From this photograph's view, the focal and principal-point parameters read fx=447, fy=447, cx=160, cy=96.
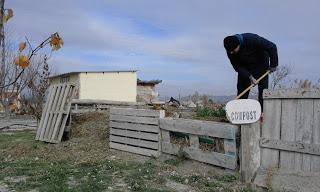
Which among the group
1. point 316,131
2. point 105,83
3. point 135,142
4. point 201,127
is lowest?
point 135,142

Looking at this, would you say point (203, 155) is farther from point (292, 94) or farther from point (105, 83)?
point (105, 83)

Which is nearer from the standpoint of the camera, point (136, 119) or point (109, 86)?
point (136, 119)

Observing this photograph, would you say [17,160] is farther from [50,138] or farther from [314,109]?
[314,109]

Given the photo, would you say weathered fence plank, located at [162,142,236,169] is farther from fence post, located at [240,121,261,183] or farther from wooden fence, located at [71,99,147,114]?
wooden fence, located at [71,99,147,114]

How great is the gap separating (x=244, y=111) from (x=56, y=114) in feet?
23.7

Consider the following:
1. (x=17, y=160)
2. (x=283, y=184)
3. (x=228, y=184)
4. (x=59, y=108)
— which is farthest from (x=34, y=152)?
(x=283, y=184)

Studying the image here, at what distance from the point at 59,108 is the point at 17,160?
2946mm

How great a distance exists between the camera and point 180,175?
23.4ft

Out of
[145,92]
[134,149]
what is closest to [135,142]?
[134,149]

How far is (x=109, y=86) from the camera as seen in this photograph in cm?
4200

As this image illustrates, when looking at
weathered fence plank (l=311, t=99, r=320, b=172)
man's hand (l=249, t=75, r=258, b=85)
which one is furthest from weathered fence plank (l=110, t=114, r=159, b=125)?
weathered fence plank (l=311, t=99, r=320, b=172)

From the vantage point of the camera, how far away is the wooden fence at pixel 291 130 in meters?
5.72

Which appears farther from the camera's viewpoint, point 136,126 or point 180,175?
point 136,126

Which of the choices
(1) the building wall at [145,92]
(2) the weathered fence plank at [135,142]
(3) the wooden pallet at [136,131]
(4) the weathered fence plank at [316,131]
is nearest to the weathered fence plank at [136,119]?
(3) the wooden pallet at [136,131]
